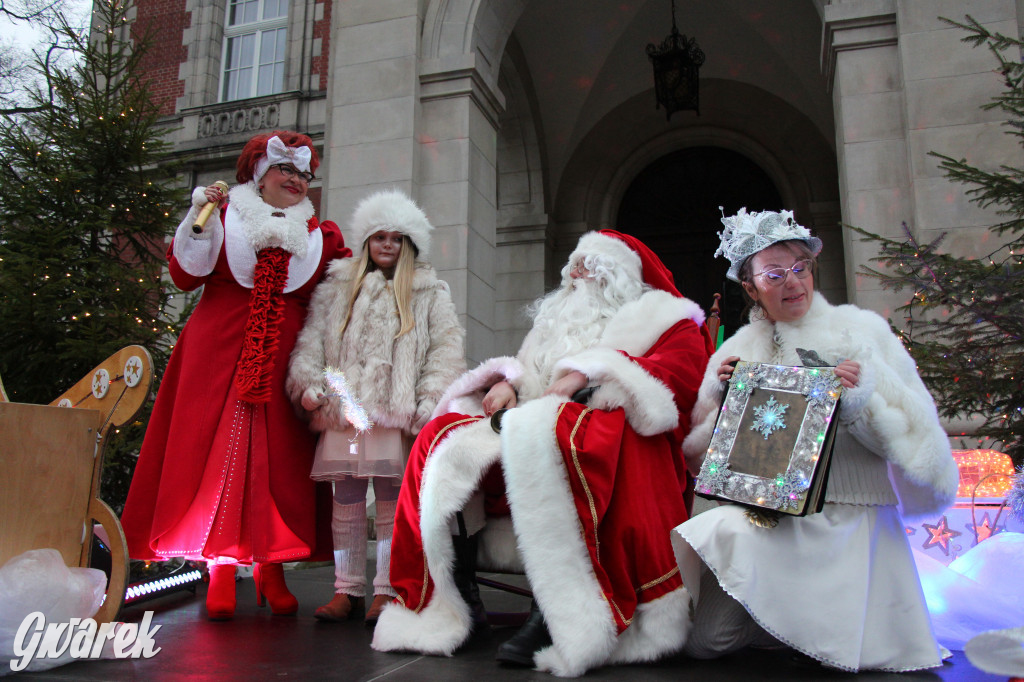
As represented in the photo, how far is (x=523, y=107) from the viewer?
10.7m

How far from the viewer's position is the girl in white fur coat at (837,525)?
2.31 meters

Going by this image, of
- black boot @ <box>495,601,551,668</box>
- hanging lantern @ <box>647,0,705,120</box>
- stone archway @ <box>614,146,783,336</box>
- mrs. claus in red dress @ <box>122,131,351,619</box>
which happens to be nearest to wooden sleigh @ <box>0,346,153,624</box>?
mrs. claus in red dress @ <box>122,131,351,619</box>

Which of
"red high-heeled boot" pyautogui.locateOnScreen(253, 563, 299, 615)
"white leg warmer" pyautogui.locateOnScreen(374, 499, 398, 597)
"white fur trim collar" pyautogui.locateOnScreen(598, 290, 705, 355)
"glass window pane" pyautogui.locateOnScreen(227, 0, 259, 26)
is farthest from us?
"glass window pane" pyautogui.locateOnScreen(227, 0, 259, 26)

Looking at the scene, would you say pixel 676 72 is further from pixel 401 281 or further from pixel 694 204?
pixel 401 281

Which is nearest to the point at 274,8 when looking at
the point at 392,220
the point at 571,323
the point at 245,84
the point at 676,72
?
the point at 245,84

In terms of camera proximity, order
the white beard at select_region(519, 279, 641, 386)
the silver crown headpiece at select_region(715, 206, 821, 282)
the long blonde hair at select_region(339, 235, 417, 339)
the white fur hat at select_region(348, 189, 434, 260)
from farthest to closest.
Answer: the white fur hat at select_region(348, 189, 434, 260), the long blonde hair at select_region(339, 235, 417, 339), the white beard at select_region(519, 279, 641, 386), the silver crown headpiece at select_region(715, 206, 821, 282)

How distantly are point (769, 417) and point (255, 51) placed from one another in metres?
12.4

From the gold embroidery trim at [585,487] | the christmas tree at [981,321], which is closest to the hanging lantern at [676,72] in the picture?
the christmas tree at [981,321]

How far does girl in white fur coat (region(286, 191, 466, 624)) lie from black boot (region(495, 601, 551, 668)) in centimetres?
93

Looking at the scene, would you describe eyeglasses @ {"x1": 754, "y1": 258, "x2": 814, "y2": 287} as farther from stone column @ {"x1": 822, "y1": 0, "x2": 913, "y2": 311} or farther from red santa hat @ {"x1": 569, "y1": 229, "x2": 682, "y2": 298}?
stone column @ {"x1": 822, "y1": 0, "x2": 913, "y2": 311}

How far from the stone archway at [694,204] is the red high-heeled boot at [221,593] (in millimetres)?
8638

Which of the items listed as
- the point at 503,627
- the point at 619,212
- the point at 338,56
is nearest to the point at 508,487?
the point at 503,627

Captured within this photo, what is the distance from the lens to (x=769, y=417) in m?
2.41

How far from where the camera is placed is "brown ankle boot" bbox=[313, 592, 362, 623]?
10.6 ft
